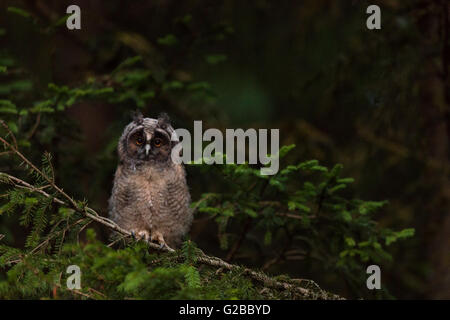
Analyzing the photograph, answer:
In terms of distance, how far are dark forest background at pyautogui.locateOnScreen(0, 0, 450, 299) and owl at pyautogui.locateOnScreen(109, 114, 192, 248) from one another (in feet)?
1.17

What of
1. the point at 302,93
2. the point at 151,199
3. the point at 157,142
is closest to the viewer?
the point at 151,199

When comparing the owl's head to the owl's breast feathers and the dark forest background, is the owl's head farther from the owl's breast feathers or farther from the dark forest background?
the dark forest background

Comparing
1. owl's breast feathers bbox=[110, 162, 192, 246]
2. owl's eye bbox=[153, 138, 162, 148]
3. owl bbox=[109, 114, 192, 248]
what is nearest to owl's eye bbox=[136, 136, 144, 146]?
owl bbox=[109, 114, 192, 248]

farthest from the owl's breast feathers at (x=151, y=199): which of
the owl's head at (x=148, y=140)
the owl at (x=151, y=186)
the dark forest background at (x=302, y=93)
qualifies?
the dark forest background at (x=302, y=93)

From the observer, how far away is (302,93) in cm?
Answer: 633

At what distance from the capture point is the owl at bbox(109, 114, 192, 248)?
469cm

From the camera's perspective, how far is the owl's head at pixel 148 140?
15.6ft

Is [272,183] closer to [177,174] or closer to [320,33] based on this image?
[177,174]

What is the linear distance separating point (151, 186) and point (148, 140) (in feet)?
1.46

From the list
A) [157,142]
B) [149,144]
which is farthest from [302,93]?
[149,144]

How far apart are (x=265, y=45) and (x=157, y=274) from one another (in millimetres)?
6153

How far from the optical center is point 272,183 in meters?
4.38

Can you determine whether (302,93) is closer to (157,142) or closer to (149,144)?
(157,142)

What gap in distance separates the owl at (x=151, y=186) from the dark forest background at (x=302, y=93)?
1.17 ft
